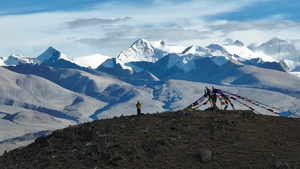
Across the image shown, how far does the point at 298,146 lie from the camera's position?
3041 centimetres

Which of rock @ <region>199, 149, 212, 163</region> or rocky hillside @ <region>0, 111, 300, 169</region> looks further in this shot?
rocky hillside @ <region>0, 111, 300, 169</region>

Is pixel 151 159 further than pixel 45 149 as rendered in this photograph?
No

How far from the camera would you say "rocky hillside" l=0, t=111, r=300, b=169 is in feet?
94.4

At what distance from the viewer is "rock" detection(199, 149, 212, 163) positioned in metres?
28.5

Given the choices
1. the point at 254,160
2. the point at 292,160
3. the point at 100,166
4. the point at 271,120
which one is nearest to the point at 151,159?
the point at 100,166

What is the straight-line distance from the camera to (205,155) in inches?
1129

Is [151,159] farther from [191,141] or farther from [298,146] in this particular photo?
[298,146]

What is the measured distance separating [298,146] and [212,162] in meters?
5.39

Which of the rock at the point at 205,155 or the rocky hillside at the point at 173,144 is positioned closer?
the rock at the point at 205,155

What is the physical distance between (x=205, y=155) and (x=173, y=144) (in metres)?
2.96

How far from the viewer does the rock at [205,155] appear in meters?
28.5

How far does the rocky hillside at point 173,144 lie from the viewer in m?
28.8

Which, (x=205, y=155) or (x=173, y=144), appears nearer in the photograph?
(x=205, y=155)

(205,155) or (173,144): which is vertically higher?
(173,144)
